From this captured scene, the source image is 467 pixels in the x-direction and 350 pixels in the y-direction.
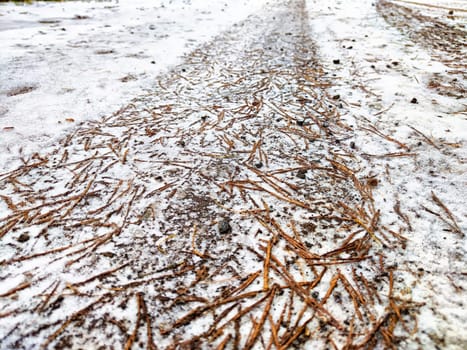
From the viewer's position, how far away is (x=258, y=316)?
1.27 metres

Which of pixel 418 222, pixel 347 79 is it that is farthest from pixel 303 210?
pixel 347 79

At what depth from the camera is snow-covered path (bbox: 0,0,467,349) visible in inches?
48.4

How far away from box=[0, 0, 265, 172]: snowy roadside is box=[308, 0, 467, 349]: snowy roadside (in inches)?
104

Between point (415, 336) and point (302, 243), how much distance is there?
2.06 ft

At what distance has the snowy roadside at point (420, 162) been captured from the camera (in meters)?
1.31

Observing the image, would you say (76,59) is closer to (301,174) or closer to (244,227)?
(301,174)

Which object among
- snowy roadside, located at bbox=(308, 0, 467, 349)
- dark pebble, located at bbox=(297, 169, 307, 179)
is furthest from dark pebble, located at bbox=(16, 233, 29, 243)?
snowy roadside, located at bbox=(308, 0, 467, 349)

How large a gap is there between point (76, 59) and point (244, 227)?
14.2ft

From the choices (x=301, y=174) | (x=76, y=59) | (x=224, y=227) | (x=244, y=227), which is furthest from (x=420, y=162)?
(x=76, y=59)

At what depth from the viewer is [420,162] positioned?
2189 mm

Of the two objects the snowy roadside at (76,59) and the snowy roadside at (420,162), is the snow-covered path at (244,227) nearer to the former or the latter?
the snowy roadside at (420,162)

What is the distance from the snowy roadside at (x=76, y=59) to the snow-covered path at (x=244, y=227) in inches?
14.0

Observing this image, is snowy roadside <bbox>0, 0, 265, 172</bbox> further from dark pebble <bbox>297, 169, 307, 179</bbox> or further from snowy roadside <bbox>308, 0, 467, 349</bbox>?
snowy roadside <bbox>308, 0, 467, 349</bbox>

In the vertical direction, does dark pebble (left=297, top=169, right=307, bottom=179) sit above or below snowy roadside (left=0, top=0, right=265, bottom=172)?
below
